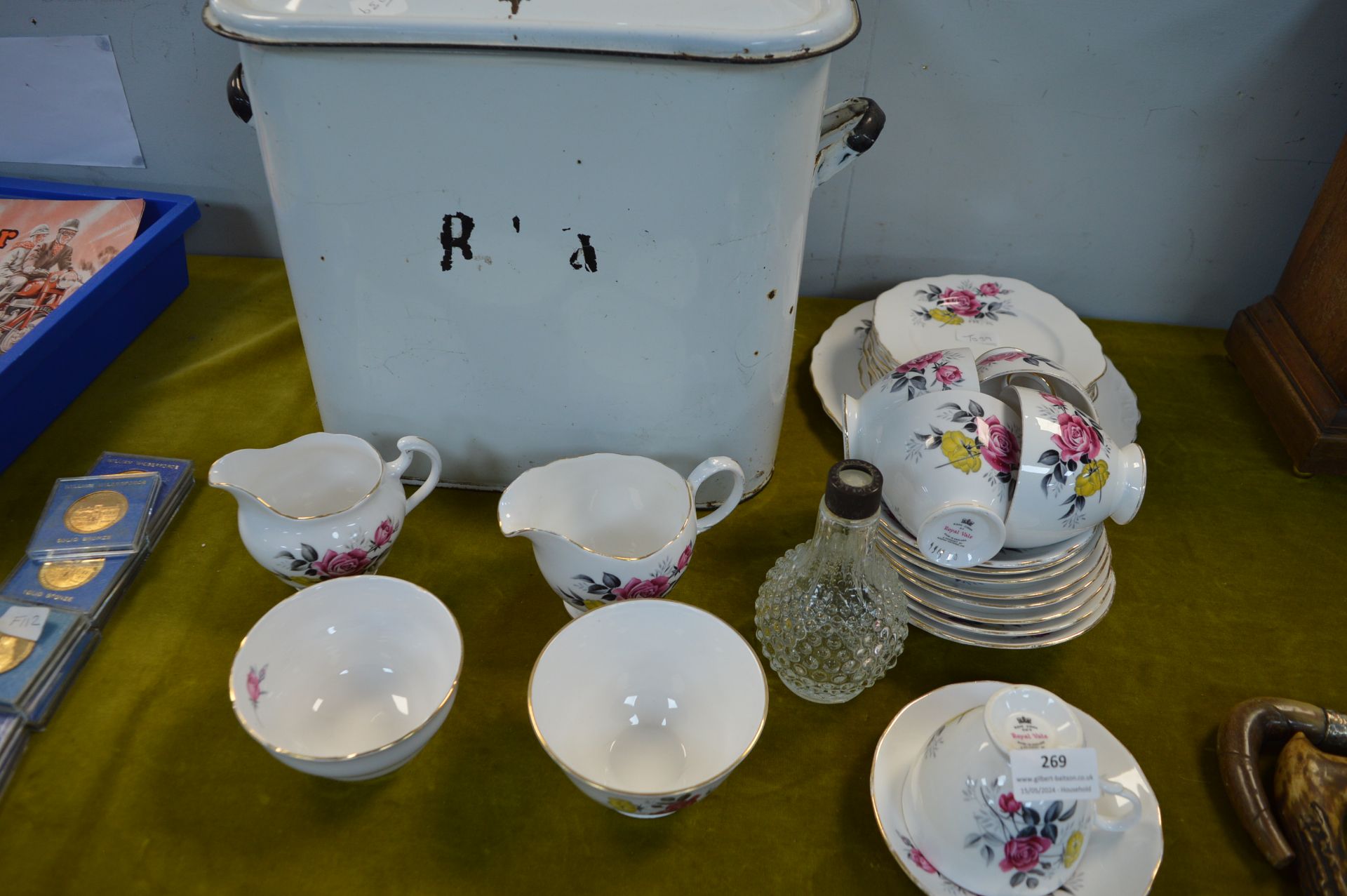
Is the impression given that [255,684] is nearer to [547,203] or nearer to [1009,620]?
[547,203]

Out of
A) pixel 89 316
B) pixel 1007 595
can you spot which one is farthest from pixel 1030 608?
pixel 89 316

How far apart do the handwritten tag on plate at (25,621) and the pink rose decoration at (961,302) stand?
717 mm

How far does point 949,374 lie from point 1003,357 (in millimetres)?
70

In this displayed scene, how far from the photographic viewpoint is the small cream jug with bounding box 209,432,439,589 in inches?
22.7

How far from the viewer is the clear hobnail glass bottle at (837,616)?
555mm

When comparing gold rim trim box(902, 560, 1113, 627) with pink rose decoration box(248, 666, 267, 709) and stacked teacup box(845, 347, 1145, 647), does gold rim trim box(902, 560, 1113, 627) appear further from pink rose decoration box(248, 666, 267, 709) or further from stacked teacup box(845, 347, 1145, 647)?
pink rose decoration box(248, 666, 267, 709)

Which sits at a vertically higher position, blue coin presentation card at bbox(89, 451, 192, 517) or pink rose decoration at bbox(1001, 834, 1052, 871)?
pink rose decoration at bbox(1001, 834, 1052, 871)

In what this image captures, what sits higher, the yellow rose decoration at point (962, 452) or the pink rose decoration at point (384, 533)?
the yellow rose decoration at point (962, 452)

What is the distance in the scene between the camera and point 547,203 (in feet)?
1.81

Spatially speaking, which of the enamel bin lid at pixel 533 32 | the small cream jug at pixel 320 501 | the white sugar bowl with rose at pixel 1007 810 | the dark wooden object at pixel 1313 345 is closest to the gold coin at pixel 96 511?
the small cream jug at pixel 320 501

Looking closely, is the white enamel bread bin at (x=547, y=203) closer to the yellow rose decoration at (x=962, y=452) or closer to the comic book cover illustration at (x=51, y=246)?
the yellow rose decoration at (x=962, y=452)

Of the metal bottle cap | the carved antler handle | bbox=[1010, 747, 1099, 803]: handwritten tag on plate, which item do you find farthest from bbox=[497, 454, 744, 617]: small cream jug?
the carved antler handle

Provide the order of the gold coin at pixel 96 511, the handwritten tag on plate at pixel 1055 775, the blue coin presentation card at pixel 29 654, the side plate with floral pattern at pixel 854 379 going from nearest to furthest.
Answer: the handwritten tag on plate at pixel 1055 775 → the blue coin presentation card at pixel 29 654 → the gold coin at pixel 96 511 → the side plate with floral pattern at pixel 854 379

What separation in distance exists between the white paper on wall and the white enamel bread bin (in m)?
0.40
